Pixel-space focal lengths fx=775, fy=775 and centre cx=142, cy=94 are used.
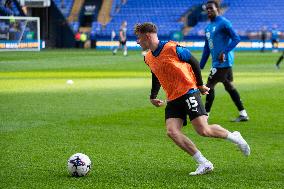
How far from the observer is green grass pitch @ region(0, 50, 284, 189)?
912 cm

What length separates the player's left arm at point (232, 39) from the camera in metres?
15.2

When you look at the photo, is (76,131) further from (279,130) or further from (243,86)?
(243,86)

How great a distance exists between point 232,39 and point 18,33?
29819mm

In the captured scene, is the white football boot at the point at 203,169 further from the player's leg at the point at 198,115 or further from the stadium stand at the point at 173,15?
the stadium stand at the point at 173,15

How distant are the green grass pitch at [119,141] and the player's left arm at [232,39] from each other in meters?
1.33

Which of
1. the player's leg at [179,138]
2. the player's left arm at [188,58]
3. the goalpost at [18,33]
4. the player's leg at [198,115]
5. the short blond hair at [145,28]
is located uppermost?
the short blond hair at [145,28]

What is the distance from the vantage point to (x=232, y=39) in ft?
50.3

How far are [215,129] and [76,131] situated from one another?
180 inches

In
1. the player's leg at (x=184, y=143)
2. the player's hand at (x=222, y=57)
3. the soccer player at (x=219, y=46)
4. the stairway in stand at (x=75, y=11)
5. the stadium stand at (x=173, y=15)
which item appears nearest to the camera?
the player's leg at (x=184, y=143)

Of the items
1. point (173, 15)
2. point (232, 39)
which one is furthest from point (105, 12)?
point (232, 39)

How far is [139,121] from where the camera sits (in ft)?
50.4

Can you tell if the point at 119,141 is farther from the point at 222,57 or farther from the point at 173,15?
the point at 173,15

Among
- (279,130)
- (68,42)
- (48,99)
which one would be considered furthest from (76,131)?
(68,42)

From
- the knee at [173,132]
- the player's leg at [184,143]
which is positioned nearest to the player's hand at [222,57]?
the player's leg at [184,143]
